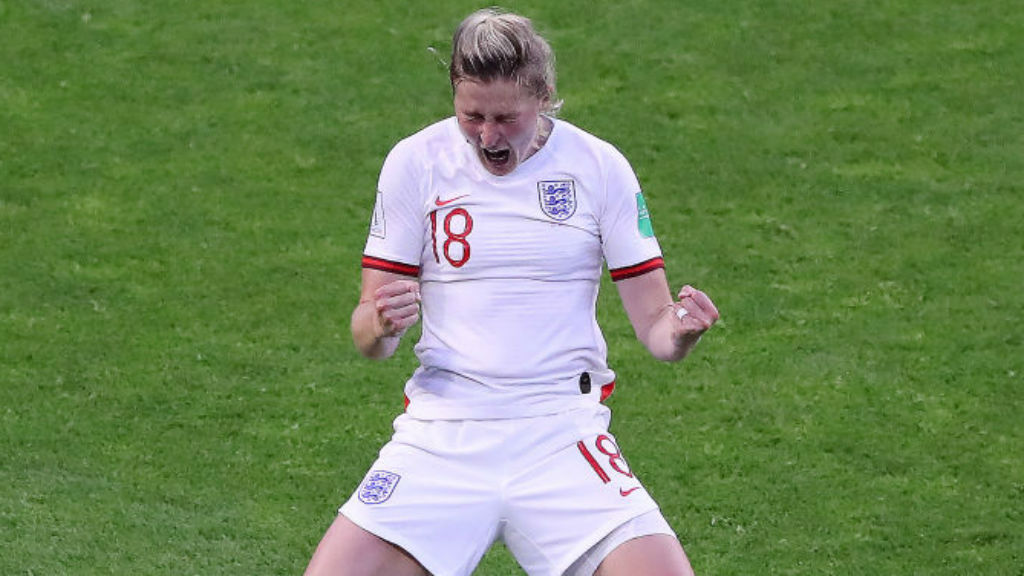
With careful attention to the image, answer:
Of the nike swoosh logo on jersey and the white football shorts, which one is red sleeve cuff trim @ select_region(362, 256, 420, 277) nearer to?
the nike swoosh logo on jersey

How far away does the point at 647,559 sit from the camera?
5.05 meters

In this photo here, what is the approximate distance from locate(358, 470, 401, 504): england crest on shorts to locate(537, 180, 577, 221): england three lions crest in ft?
3.01

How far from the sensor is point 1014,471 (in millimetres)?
8047

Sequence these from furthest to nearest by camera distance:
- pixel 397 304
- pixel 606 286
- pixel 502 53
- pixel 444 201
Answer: pixel 606 286, pixel 444 201, pixel 502 53, pixel 397 304

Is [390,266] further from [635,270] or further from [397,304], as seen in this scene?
[635,270]

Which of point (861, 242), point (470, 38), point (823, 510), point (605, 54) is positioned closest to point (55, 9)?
point (605, 54)

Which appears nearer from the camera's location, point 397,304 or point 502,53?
point 397,304

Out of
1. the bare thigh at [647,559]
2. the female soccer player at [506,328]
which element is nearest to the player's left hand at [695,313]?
the female soccer player at [506,328]

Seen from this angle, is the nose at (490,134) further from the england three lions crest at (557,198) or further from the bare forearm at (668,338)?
the bare forearm at (668,338)

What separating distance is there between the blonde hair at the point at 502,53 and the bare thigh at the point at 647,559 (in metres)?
1.34

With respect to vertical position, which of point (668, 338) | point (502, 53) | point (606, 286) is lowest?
point (606, 286)

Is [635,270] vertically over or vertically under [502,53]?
under

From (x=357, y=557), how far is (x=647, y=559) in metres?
0.82

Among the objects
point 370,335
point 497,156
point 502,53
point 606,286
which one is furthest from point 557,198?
point 606,286
